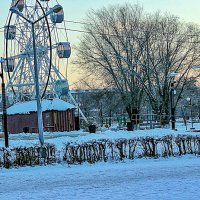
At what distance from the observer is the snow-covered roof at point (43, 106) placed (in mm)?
44906

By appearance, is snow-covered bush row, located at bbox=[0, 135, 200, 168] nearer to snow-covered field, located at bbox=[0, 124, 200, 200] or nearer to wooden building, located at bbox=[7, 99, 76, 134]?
snow-covered field, located at bbox=[0, 124, 200, 200]

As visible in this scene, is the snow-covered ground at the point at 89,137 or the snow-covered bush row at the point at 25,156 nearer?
the snow-covered bush row at the point at 25,156

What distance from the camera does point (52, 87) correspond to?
4753 centimetres

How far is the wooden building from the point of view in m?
44.8

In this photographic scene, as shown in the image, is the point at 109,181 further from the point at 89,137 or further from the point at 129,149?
the point at 89,137

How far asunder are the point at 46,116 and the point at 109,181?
32.7m

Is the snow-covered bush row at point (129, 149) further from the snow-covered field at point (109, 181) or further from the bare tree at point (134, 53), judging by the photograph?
the bare tree at point (134, 53)

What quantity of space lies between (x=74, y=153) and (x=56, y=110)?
28162 mm

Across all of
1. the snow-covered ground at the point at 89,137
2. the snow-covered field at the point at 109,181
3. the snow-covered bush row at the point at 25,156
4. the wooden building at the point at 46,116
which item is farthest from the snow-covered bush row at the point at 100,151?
the wooden building at the point at 46,116

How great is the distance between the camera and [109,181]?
12.7 metres

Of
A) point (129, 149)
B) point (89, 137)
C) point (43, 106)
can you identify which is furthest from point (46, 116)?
point (129, 149)

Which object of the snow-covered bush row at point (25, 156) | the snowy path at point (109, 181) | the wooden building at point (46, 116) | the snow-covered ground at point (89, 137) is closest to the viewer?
the snowy path at point (109, 181)

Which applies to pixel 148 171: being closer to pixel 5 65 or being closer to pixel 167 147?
pixel 167 147

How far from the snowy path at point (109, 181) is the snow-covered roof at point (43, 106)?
2830cm
